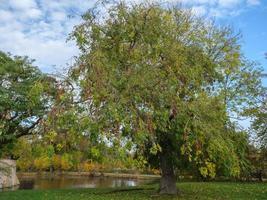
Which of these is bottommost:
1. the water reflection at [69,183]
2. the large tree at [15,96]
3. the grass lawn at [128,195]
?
the grass lawn at [128,195]

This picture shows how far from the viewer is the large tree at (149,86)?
35.9 feet

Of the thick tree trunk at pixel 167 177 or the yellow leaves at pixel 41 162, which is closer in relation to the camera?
the yellow leaves at pixel 41 162

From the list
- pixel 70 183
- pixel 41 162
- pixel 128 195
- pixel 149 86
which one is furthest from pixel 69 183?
pixel 149 86

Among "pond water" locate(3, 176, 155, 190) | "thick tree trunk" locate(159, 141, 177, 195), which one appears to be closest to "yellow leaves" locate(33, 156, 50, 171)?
"pond water" locate(3, 176, 155, 190)

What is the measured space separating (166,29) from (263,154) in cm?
2132

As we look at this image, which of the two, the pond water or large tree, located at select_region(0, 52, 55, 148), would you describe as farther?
the pond water

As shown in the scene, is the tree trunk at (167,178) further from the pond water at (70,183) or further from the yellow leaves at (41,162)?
the pond water at (70,183)

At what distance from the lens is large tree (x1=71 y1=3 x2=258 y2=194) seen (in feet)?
35.9

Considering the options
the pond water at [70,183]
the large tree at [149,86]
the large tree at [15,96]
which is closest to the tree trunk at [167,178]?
the large tree at [149,86]

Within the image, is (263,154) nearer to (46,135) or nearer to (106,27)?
(106,27)

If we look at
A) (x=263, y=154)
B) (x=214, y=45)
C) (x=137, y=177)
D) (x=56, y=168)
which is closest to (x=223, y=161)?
(x=214, y=45)

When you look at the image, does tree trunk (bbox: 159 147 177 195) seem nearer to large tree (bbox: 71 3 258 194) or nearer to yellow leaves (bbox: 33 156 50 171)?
large tree (bbox: 71 3 258 194)

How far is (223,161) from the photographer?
13.3 meters

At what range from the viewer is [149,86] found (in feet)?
41.3
